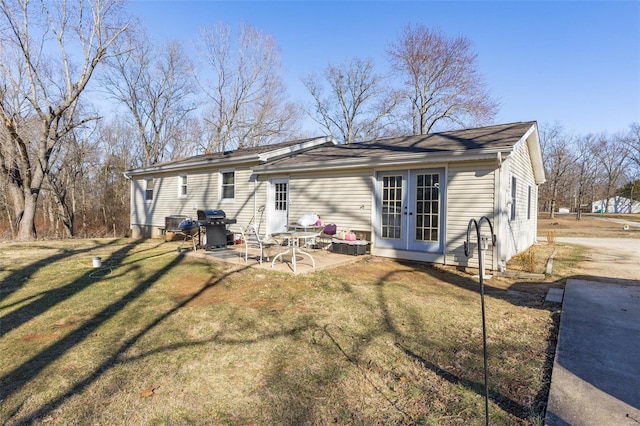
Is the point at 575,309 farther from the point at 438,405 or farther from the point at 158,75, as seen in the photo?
the point at 158,75

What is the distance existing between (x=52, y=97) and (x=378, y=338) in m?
18.3

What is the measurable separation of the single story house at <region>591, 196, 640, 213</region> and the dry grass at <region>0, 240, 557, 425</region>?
199 feet

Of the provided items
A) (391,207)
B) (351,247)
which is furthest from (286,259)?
(391,207)

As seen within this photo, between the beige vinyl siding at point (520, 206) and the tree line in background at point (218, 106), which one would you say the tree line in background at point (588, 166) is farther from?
the beige vinyl siding at point (520, 206)

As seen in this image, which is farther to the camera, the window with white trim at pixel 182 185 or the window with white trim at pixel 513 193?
the window with white trim at pixel 182 185

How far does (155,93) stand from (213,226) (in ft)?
73.1

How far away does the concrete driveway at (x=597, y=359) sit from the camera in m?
2.22

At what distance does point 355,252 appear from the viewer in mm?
8320

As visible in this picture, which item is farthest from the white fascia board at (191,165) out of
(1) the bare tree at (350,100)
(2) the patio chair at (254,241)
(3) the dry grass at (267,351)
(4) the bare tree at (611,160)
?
(4) the bare tree at (611,160)

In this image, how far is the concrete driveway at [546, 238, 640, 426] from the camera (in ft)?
7.29

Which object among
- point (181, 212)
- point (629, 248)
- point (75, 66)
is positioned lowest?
point (629, 248)

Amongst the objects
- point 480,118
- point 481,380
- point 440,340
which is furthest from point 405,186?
point 480,118

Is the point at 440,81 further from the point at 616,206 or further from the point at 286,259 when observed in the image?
the point at 616,206

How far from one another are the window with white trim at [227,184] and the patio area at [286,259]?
11.5 ft
